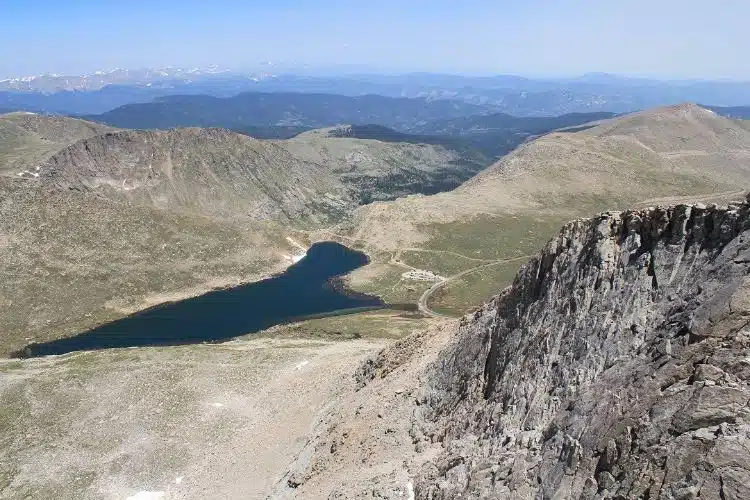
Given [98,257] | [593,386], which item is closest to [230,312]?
[98,257]

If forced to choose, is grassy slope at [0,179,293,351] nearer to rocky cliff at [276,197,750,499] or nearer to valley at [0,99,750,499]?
valley at [0,99,750,499]

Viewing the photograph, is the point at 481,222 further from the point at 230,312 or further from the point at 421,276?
the point at 230,312

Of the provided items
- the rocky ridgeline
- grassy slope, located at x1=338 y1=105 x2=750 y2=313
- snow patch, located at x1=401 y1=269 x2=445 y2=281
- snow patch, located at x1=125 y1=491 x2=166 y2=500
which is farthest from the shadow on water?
the rocky ridgeline

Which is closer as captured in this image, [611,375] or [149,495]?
[611,375]

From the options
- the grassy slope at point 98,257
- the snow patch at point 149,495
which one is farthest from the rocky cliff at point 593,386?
the grassy slope at point 98,257

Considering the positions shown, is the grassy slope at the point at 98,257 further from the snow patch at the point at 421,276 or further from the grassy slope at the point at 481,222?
the snow patch at the point at 421,276

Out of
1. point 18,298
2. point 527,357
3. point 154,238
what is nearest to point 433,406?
point 527,357

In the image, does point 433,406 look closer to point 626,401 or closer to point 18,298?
point 626,401
